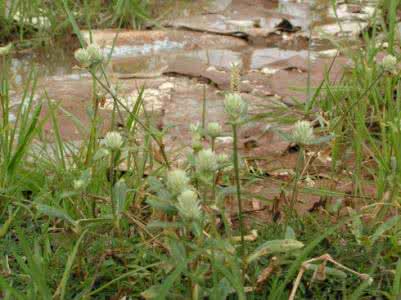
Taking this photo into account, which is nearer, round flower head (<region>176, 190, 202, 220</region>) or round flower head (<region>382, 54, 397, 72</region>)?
round flower head (<region>176, 190, 202, 220</region>)

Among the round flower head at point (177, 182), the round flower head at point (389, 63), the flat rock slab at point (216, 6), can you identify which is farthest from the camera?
the flat rock slab at point (216, 6)

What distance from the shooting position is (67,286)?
154cm

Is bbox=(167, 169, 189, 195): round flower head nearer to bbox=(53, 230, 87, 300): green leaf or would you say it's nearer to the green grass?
the green grass

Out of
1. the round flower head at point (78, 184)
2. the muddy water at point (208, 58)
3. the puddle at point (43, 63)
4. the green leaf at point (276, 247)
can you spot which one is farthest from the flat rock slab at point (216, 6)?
the green leaf at point (276, 247)

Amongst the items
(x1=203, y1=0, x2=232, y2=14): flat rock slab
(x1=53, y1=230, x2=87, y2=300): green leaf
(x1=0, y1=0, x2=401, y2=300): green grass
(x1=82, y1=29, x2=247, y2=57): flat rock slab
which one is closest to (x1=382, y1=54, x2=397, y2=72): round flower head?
(x1=0, y1=0, x2=401, y2=300): green grass

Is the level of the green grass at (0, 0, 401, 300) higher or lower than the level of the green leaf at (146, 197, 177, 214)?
lower

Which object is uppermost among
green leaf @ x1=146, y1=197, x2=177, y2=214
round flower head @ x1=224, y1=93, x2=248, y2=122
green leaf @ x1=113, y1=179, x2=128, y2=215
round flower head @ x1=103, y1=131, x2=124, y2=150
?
round flower head @ x1=224, y1=93, x2=248, y2=122

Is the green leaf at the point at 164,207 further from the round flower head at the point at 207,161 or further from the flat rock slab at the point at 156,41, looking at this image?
the flat rock slab at the point at 156,41

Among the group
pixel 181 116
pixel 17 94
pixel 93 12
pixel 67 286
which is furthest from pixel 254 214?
pixel 93 12

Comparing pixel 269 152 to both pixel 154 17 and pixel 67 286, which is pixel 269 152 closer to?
pixel 67 286

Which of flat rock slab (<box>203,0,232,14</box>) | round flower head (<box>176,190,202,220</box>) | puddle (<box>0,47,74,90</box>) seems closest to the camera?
round flower head (<box>176,190,202,220</box>)

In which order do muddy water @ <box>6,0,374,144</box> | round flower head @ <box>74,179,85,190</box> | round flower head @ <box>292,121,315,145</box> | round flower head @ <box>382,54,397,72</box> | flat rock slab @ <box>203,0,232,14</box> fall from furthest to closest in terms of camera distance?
flat rock slab @ <box>203,0,232,14</box> → muddy water @ <box>6,0,374,144</box> → round flower head @ <box>382,54,397,72</box> → round flower head @ <box>74,179,85,190</box> → round flower head @ <box>292,121,315,145</box>

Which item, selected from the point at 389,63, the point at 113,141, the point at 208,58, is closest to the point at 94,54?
the point at 113,141

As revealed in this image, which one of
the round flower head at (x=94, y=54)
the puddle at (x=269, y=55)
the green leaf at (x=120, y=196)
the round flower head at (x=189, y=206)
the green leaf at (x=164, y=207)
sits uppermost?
the round flower head at (x=94, y=54)
